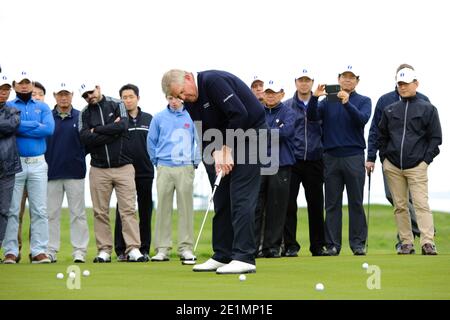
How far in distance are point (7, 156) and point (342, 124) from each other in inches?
179

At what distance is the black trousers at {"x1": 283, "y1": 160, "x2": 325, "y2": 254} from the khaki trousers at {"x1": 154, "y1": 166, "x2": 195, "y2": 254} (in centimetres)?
136

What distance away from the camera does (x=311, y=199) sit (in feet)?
47.2

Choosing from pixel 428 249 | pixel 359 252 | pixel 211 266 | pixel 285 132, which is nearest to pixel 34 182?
pixel 285 132

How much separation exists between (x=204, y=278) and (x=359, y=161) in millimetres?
5032

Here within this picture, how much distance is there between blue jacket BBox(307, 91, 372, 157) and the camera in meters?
14.1

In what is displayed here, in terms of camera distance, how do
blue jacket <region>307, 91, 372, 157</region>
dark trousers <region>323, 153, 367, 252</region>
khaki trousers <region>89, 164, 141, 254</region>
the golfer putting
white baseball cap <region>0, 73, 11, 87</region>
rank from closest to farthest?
the golfer putting → white baseball cap <region>0, 73, 11, 87</region> → khaki trousers <region>89, 164, 141, 254</region> → dark trousers <region>323, 153, 367, 252</region> → blue jacket <region>307, 91, 372, 157</region>

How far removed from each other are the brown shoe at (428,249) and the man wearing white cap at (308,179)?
1.51 meters

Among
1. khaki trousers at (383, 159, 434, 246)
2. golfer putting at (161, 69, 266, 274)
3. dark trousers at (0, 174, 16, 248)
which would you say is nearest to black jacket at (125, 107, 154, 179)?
dark trousers at (0, 174, 16, 248)

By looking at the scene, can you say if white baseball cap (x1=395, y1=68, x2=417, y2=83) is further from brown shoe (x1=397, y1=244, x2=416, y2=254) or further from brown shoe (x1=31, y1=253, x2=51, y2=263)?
brown shoe (x1=31, y1=253, x2=51, y2=263)

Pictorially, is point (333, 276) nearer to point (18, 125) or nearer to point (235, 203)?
point (235, 203)

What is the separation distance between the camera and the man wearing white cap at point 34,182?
43.1 ft

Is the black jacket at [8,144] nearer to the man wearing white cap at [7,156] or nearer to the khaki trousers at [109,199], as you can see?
the man wearing white cap at [7,156]

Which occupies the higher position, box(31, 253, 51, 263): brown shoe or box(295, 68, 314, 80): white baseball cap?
box(295, 68, 314, 80): white baseball cap

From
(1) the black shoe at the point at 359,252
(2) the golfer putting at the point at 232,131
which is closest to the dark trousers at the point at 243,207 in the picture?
(2) the golfer putting at the point at 232,131
